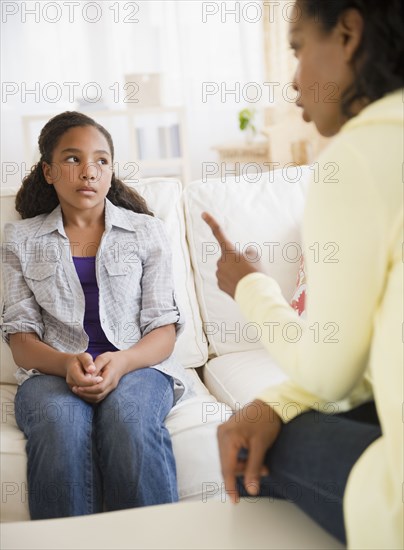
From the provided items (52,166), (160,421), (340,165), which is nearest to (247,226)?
(52,166)

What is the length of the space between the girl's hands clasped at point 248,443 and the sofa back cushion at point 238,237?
39.9 inches

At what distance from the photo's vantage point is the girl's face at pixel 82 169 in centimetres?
178

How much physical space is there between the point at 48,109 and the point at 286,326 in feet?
15.3

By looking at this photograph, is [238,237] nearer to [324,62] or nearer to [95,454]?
[95,454]

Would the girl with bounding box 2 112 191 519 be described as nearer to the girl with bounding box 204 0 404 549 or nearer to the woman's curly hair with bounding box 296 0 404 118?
the girl with bounding box 204 0 404 549

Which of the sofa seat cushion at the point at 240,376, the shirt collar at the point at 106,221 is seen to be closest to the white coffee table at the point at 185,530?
the sofa seat cushion at the point at 240,376

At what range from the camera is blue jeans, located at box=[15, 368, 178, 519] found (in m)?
1.38

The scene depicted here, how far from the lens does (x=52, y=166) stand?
72.2 inches

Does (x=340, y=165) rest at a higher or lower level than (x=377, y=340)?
higher

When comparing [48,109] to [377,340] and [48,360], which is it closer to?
[48,360]

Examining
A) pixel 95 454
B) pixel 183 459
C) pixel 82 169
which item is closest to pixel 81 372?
pixel 95 454

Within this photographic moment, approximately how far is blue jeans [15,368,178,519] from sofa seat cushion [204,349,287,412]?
8.6 inches

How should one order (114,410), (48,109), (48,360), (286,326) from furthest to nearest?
(48,109) → (48,360) → (114,410) → (286,326)

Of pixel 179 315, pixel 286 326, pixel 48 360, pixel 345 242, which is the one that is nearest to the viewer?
pixel 345 242
